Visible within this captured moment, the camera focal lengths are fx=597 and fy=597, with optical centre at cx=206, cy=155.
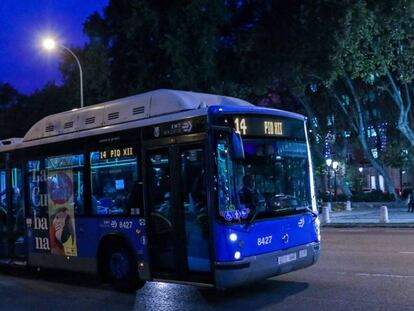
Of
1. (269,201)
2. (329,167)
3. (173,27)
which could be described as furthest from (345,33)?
(329,167)

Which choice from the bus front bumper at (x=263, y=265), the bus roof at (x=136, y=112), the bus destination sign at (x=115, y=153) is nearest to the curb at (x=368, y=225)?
the bus front bumper at (x=263, y=265)

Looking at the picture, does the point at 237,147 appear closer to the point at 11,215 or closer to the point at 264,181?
the point at 264,181

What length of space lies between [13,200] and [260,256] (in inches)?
250

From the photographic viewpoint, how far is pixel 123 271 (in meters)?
10.2

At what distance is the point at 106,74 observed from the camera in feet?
101

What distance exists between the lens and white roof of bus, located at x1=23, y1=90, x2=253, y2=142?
9695 mm

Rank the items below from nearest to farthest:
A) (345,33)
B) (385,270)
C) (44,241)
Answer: (385,270), (44,241), (345,33)

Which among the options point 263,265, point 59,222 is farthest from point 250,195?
point 59,222

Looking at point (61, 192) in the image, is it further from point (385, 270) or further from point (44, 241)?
point (385, 270)

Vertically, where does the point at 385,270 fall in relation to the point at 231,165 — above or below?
below

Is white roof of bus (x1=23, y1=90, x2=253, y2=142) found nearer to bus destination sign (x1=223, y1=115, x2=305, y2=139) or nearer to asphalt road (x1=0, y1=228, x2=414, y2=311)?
bus destination sign (x1=223, y1=115, x2=305, y2=139)

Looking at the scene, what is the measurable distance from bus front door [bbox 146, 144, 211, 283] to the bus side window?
0.38 m

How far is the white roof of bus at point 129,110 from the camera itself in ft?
31.8

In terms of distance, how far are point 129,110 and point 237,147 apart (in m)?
2.81
